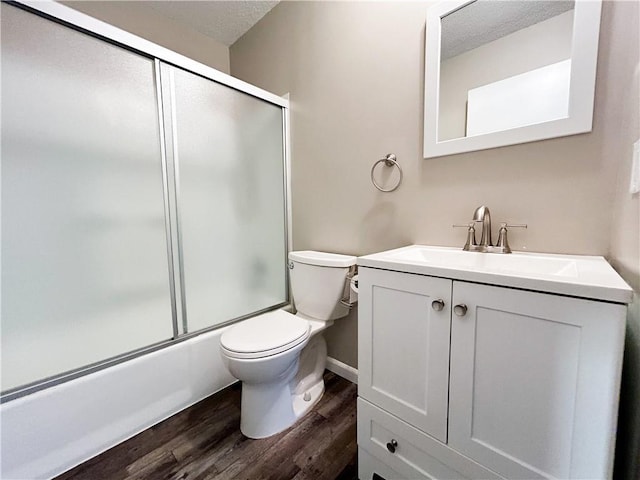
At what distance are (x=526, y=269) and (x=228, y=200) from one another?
1.53 metres

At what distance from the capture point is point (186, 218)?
56.9 inches

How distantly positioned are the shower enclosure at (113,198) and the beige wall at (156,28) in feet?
2.96

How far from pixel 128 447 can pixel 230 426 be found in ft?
1.41

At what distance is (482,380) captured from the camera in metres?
0.70

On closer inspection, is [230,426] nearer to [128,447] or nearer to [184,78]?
[128,447]

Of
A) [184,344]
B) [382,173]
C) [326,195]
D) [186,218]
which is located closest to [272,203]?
[326,195]

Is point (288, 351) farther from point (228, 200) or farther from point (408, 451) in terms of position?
point (228, 200)

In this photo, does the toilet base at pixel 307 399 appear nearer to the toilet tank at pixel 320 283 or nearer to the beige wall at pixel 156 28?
the toilet tank at pixel 320 283

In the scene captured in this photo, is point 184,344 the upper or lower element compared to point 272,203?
lower

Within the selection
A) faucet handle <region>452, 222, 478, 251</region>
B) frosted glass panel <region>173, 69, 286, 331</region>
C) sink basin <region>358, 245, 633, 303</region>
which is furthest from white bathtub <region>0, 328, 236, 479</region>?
faucet handle <region>452, 222, 478, 251</region>

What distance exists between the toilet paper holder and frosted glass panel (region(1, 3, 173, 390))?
939 mm

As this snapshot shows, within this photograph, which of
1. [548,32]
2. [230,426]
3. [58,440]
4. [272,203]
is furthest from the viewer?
[272,203]

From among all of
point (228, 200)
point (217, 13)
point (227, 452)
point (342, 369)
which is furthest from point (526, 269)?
point (217, 13)

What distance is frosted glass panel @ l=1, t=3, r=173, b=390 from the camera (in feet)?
3.28
